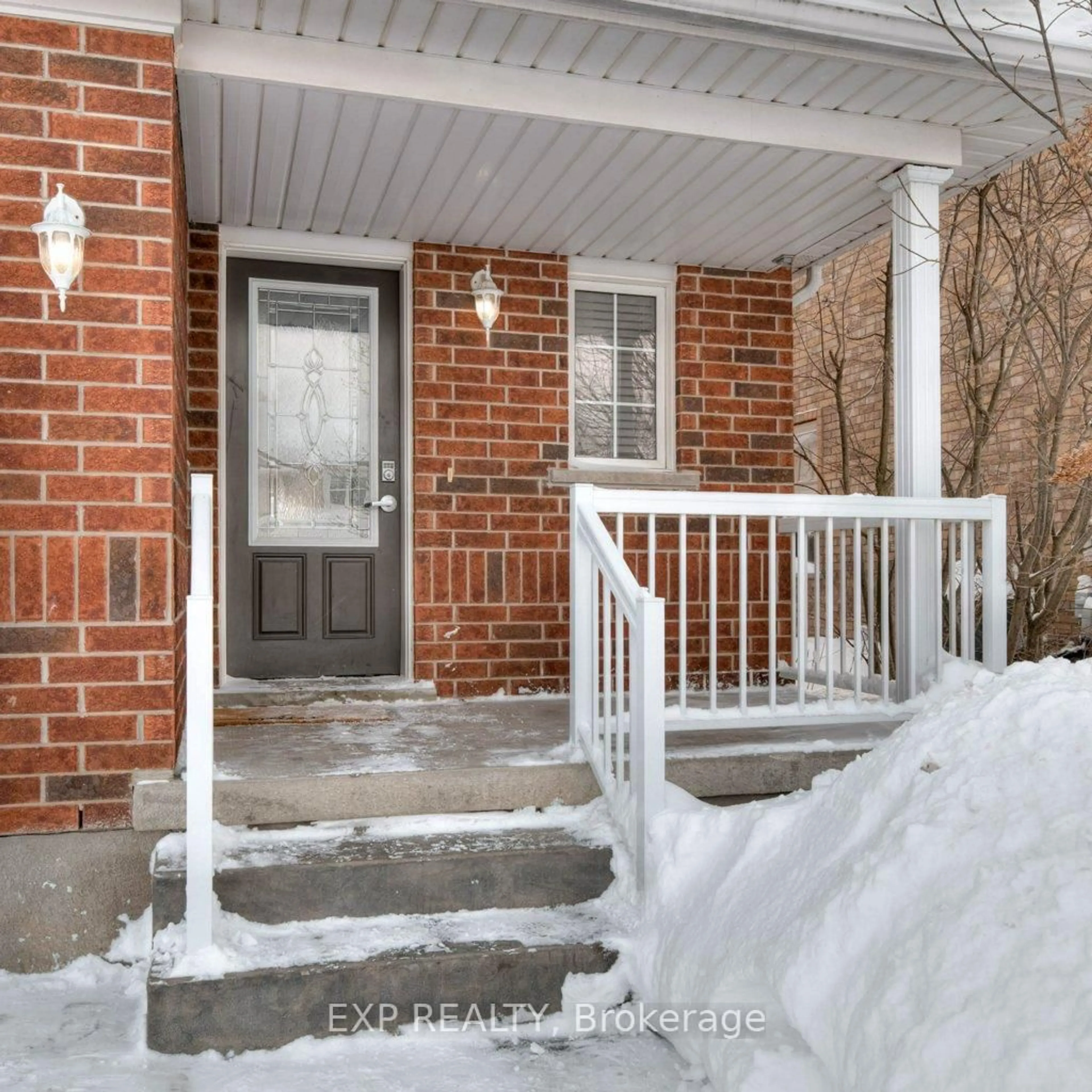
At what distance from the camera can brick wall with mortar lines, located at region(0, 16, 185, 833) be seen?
10.3 ft

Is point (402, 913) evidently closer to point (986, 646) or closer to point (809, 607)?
point (986, 646)

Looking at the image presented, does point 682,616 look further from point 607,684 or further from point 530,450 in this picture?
point 530,450

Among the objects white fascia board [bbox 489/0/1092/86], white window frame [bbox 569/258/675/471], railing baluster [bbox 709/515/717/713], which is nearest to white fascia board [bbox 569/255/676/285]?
white window frame [bbox 569/258/675/471]

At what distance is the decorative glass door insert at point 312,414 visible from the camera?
16.6 feet

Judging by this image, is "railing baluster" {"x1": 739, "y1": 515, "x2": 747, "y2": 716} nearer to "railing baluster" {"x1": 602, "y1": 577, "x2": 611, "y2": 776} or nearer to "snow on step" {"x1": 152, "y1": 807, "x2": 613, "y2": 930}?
"railing baluster" {"x1": 602, "y1": 577, "x2": 611, "y2": 776}

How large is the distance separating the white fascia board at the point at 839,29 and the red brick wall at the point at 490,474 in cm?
208

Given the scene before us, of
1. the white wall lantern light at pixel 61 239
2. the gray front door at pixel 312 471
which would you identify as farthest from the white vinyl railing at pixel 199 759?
the gray front door at pixel 312 471

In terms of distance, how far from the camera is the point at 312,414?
16.9ft

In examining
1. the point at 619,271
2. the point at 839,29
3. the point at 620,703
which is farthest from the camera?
the point at 619,271

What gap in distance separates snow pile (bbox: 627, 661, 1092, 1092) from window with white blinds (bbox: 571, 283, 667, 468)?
3.14 metres

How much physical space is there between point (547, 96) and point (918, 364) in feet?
6.15

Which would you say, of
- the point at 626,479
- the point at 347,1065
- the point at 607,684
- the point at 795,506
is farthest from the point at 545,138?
the point at 347,1065

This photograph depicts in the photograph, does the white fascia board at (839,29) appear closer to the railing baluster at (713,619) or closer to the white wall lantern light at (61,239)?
the white wall lantern light at (61,239)

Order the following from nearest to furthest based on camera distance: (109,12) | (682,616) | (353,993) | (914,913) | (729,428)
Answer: (914,913), (353,993), (109,12), (682,616), (729,428)
